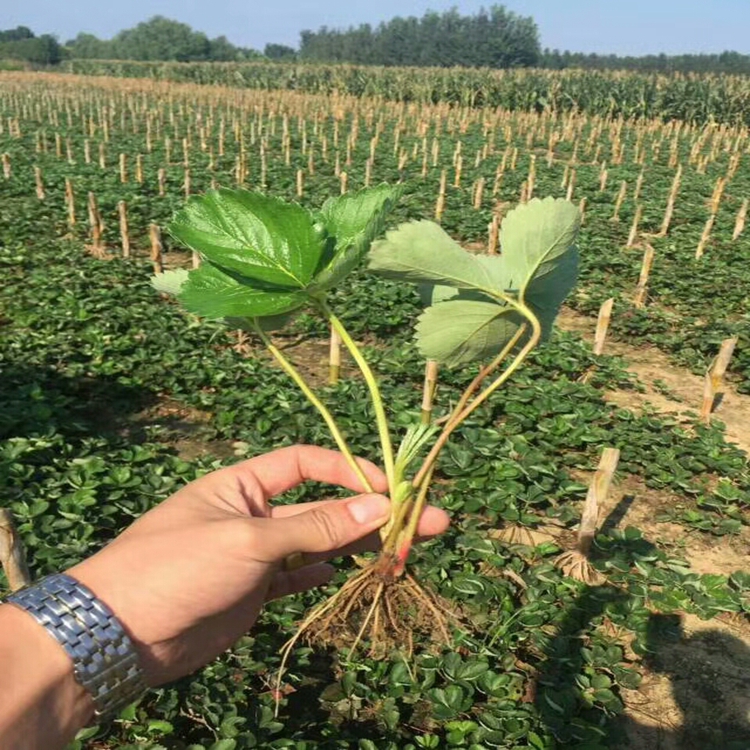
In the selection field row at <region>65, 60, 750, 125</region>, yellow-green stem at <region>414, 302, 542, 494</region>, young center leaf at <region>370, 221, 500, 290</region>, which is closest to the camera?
young center leaf at <region>370, 221, 500, 290</region>

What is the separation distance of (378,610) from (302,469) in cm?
60

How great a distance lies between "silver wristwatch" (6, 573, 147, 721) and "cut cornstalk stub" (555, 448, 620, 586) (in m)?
2.54

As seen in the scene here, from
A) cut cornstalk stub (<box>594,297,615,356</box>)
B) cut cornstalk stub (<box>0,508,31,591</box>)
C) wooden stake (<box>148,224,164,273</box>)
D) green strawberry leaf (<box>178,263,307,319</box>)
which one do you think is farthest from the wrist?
wooden stake (<box>148,224,164,273</box>)

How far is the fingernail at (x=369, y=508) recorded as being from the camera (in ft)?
5.63

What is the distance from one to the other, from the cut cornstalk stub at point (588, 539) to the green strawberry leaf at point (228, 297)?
2.46 meters

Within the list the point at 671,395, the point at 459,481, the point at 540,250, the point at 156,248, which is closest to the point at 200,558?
the point at 540,250

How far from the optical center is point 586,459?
460 centimetres

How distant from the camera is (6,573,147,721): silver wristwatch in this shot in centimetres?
140

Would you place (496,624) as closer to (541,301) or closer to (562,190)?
(541,301)

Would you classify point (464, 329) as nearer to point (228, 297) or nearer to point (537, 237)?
point (537, 237)

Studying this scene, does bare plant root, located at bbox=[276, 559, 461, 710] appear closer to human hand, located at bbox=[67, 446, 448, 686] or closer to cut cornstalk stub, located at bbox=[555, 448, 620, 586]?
human hand, located at bbox=[67, 446, 448, 686]

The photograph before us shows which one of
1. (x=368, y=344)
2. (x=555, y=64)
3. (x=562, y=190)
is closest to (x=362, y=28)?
(x=555, y=64)

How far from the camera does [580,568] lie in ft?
11.3

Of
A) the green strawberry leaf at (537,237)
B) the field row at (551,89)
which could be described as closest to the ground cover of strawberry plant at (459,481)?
the green strawberry leaf at (537,237)
